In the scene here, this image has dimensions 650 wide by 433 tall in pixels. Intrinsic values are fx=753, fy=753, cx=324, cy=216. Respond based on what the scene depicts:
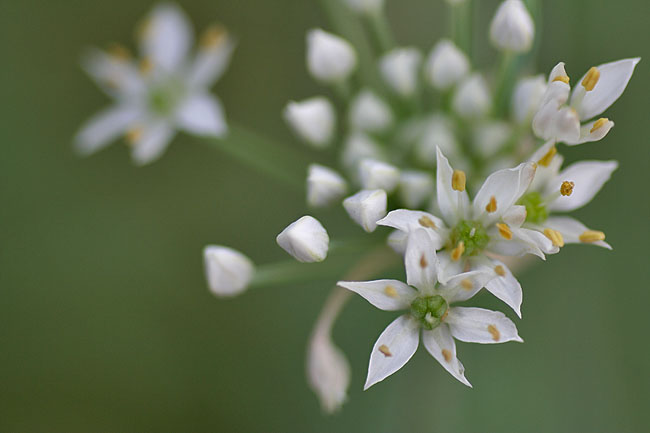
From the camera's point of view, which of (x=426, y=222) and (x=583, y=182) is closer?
(x=426, y=222)

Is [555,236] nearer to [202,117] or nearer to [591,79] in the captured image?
[591,79]

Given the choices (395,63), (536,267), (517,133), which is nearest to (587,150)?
(536,267)

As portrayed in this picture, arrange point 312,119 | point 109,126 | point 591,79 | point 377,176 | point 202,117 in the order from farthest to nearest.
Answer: point 109,126 → point 202,117 → point 312,119 → point 377,176 → point 591,79

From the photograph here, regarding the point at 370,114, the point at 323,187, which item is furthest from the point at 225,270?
the point at 370,114

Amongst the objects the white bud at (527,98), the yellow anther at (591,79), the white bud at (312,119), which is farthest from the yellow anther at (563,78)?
the white bud at (312,119)

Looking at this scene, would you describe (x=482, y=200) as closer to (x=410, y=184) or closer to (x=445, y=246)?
(x=445, y=246)

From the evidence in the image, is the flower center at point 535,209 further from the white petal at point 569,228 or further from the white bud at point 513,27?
the white bud at point 513,27

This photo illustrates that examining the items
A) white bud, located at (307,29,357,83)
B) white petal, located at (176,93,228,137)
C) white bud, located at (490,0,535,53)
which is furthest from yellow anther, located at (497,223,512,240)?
white petal, located at (176,93,228,137)
